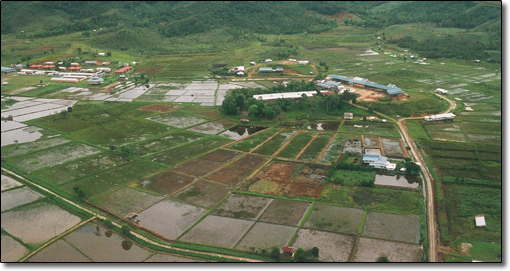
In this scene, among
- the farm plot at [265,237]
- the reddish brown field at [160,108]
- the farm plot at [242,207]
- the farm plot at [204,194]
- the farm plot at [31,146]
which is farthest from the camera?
the reddish brown field at [160,108]

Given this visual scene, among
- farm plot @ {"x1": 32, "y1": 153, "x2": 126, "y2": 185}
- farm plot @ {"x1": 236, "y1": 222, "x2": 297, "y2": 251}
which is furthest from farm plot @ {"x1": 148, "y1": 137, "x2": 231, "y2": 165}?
farm plot @ {"x1": 236, "y1": 222, "x2": 297, "y2": 251}

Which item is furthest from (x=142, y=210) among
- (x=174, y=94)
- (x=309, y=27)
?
(x=309, y=27)

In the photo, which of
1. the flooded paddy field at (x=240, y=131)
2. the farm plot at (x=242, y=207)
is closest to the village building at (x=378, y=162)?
the farm plot at (x=242, y=207)

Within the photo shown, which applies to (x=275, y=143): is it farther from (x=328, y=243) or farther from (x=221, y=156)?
(x=328, y=243)

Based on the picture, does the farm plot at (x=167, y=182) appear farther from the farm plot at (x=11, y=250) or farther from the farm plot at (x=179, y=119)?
the farm plot at (x=179, y=119)

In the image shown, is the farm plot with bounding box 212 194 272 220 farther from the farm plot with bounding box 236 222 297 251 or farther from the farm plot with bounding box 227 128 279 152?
the farm plot with bounding box 227 128 279 152

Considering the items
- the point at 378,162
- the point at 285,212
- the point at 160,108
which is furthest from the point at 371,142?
the point at 160,108
